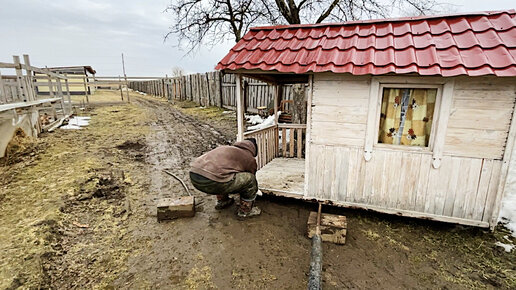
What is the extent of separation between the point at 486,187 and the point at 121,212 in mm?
5270

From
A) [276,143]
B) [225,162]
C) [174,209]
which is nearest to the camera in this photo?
[225,162]

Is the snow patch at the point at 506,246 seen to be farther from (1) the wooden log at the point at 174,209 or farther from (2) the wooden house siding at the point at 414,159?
(1) the wooden log at the point at 174,209

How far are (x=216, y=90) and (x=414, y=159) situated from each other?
13558 mm

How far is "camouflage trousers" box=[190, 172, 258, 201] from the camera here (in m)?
3.56

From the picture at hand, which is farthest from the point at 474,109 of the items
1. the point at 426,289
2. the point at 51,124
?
the point at 51,124

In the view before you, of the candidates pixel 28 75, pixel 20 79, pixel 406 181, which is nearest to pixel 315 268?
pixel 406 181

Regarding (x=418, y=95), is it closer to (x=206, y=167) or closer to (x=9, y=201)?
(x=206, y=167)

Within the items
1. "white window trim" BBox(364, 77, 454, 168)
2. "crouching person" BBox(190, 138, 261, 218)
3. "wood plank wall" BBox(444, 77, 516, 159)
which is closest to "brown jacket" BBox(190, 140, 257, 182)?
"crouching person" BBox(190, 138, 261, 218)

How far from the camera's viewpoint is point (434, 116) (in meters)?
3.27

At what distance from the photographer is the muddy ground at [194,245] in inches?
105

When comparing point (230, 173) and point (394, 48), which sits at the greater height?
point (394, 48)

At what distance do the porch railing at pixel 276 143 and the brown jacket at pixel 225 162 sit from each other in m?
1.46

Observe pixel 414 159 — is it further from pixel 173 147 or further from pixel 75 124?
pixel 75 124

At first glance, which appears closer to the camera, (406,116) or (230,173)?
(406,116)
